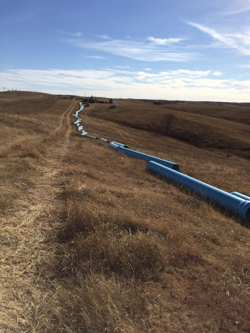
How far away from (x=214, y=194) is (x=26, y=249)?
22.5 feet

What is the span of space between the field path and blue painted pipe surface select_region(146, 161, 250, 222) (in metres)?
5.37

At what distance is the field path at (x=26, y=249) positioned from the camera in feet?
10.6

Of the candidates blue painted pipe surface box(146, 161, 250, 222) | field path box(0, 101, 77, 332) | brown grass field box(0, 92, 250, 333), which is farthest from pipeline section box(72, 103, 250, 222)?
field path box(0, 101, 77, 332)

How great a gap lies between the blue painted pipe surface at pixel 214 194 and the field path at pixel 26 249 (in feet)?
17.6

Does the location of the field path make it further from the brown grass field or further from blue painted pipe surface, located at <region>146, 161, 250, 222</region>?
blue painted pipe surface, located at <region>146, 161, 250, 222</region>

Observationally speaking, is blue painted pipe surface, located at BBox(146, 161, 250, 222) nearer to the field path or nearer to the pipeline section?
the pipeline section

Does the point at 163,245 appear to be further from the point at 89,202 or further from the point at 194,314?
the point at 89,202

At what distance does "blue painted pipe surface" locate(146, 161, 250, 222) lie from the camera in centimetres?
781

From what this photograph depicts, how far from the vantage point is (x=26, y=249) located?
4.60 meters

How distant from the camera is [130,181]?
399 inches

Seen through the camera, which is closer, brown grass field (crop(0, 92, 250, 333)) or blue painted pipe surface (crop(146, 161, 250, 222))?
brown grass field (crop(0, 92, 250, 333))

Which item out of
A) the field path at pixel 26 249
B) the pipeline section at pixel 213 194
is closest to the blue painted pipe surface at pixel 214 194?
the pipeline section at pixel 213 194

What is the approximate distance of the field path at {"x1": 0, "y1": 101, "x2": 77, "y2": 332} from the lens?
10.6 feet

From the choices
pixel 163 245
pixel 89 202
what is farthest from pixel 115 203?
pixel 163 245
